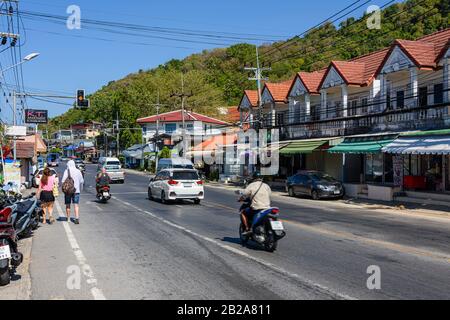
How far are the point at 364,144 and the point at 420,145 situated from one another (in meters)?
4.60

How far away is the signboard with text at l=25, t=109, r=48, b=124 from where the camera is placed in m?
63.5

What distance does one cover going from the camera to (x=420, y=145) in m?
22.0

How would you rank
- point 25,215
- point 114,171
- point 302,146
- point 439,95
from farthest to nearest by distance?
point 114,171 → point 302,146 → point 439,95 → point 25,215

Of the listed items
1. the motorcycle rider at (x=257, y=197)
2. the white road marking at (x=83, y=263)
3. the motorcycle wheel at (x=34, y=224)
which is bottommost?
the white road marking at (x=83, y=263)

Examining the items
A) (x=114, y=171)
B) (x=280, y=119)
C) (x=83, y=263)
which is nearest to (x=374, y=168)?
(x=280, y=119)

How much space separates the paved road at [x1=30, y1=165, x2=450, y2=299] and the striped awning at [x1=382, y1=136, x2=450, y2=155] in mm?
4907

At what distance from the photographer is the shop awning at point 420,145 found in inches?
809

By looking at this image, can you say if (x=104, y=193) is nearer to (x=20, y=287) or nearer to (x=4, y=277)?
(x=4, y=277)

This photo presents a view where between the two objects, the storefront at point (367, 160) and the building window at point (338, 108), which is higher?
the building window at point (338, 108)

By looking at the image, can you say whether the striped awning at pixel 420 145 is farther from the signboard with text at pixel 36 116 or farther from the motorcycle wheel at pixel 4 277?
the signboard with text at pixel 36 116

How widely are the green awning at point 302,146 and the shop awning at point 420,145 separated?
701cm

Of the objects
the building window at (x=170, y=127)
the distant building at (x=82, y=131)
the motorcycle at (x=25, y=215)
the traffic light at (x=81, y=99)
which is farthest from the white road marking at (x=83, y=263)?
the distant building at (x=82, y=131)

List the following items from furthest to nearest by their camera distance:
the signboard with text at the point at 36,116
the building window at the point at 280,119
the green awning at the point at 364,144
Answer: the signboard with text at the point at 36,116 → the building window at the point at 280,119 → the green awning at the point at 364,144
